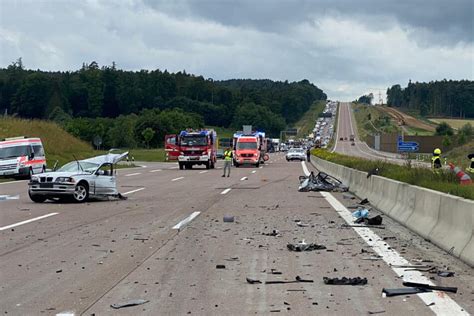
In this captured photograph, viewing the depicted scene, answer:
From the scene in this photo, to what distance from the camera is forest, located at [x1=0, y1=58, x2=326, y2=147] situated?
422 ft

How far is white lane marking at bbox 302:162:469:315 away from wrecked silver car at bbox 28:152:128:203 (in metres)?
7.77

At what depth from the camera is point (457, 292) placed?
764 centimetres

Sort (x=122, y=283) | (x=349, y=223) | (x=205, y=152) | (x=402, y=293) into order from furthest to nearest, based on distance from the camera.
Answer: (x=205, y=152)
(x=349, y=223)
(x=122, y=283)
(x=402, y=293)

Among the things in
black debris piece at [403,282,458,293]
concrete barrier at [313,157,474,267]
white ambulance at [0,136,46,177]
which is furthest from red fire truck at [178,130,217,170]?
black debris piece at [403,282,458,293]

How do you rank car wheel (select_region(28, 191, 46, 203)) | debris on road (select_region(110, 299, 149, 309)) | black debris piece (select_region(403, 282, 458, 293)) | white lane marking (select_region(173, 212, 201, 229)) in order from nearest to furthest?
debris on road (select_region(110, 299, 149, 309)) < black debris piece (select_region(403, 282, 458, 293)) < white lane marking (select_region(173, 212, 201, 229)) < car wheel (select_region(28, 191, 46, 203))

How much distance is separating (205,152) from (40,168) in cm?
1426

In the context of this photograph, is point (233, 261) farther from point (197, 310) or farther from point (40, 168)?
point (40, 168)

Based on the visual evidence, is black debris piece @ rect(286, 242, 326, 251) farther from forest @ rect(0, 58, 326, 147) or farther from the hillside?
forest @ rect(0, 58, 326, 147)

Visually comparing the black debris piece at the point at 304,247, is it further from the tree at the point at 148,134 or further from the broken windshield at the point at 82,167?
the tree at the point at 148,134

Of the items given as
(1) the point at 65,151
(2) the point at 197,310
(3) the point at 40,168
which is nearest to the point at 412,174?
(2) the point at 197,310

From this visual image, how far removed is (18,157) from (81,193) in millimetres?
17283

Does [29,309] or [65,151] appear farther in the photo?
[65,151]

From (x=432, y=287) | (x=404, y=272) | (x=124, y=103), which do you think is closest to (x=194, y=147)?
(x=404, y=272)

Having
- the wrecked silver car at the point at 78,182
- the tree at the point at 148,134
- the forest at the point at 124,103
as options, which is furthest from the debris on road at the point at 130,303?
the tree at the point at 148,134
